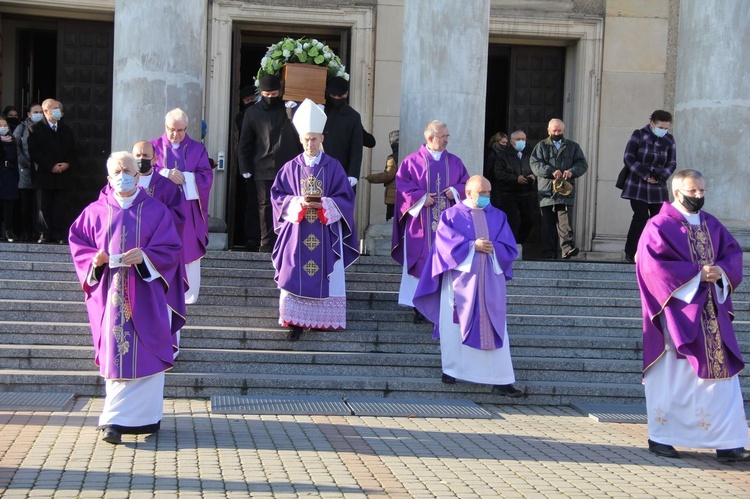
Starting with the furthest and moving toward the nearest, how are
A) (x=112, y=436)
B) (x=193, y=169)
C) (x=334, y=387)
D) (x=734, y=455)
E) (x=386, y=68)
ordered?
(x=386, y=68), (x=193, y=169), (x=334, y=387), (x=734, y=455), (x=112, y=436)

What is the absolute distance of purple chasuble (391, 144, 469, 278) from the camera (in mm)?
11898

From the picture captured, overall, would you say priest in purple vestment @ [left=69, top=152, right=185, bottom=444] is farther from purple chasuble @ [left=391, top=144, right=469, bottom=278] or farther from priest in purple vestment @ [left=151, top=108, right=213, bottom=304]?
purple chasuble @ [left=391, top=144, right=469, bottom=278]

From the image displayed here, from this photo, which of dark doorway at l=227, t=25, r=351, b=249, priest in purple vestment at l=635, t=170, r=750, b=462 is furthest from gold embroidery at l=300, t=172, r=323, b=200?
dark doorway at l=227, t=25, r=351, b=249

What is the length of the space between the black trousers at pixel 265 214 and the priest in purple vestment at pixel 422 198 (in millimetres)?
1625

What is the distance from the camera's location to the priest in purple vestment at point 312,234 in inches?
432

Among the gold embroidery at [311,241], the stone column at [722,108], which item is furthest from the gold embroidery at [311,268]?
the stone column at [722,108]

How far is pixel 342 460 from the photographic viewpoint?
7.74 metres

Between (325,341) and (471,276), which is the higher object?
(471,276)

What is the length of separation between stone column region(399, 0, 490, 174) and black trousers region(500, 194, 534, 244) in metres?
1.79

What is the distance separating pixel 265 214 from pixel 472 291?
11.5 ft

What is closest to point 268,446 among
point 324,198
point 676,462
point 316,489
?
point 316,489

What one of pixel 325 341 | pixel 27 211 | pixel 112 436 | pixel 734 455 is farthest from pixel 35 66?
pixel 734 455

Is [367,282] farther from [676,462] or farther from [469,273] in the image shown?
[676,462]

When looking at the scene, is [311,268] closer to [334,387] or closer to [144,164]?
[334,387]
